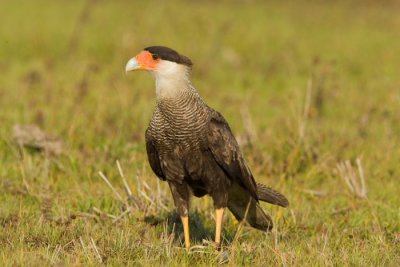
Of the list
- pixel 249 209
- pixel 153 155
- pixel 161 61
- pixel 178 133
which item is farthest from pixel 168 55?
pixel 249 209

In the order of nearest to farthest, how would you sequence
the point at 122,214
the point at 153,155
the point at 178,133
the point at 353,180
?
the point at 178,133 → the point at 153,155 → the point at 122,214 → the point at 353,180

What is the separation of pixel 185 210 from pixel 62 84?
5474 millimetres

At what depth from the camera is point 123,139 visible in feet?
24.5

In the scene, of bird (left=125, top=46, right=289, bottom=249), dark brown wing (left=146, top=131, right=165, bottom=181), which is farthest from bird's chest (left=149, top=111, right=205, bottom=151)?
dark brown wing (left=146, top=131, right=165, bottom=181)

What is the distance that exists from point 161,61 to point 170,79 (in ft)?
0.44

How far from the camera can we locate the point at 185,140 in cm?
462

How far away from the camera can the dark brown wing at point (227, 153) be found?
4.73 m

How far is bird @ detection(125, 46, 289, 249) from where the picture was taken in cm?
462

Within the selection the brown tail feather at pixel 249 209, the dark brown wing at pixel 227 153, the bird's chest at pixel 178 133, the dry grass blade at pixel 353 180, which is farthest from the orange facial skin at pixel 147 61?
the dry grass blade at pixel 353 180

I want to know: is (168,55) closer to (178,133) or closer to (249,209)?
(178,133)

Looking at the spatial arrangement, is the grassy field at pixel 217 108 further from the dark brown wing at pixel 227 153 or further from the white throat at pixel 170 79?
the white throat at pixel 170 79

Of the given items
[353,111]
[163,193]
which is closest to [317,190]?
[163,193]

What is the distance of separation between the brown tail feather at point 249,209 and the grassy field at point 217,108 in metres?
0.12

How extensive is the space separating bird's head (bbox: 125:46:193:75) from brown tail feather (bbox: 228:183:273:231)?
0.94 m
